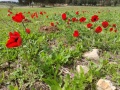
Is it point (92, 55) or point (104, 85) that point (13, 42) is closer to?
point (104, 85)

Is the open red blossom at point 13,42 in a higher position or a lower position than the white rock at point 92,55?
higher

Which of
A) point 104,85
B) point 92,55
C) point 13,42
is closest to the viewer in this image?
point 13,42

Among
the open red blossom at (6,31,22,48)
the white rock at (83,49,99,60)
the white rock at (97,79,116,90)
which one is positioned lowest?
the white rock at (97,79,116,90)

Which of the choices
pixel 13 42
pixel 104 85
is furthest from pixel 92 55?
pixel 13 42

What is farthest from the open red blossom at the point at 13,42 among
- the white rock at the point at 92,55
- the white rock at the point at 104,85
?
the white rock at the point at 92,55

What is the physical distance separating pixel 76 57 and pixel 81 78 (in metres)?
1.15

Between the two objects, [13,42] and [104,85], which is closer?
[13,42]

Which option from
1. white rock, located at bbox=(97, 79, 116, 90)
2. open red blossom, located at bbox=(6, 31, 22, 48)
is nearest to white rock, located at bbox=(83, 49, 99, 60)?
white rock, located at bbox=(97, 79, 116, 90)

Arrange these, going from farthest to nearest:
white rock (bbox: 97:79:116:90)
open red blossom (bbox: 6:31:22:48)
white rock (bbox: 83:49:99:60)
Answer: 1. white rock (bbox: 83:49:99:60)
2. white rock (bbox: 97:79:116:90)
3. open red blossom (bbox: 6:31:22:48)

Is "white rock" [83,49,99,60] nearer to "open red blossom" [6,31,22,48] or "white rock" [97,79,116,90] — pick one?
"white rock" [97,79,116,90]

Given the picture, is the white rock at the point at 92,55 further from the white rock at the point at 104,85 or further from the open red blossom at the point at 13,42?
the open red blossom at the point at 13,42

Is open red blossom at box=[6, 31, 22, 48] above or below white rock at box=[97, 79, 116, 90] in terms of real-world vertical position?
above

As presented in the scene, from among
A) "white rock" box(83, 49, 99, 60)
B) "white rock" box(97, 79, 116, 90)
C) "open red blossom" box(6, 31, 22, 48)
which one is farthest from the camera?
"white rock" box(83, 49, 99, 60)

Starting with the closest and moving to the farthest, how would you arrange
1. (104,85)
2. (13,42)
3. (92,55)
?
(13,42), (104,85), (92,55)
